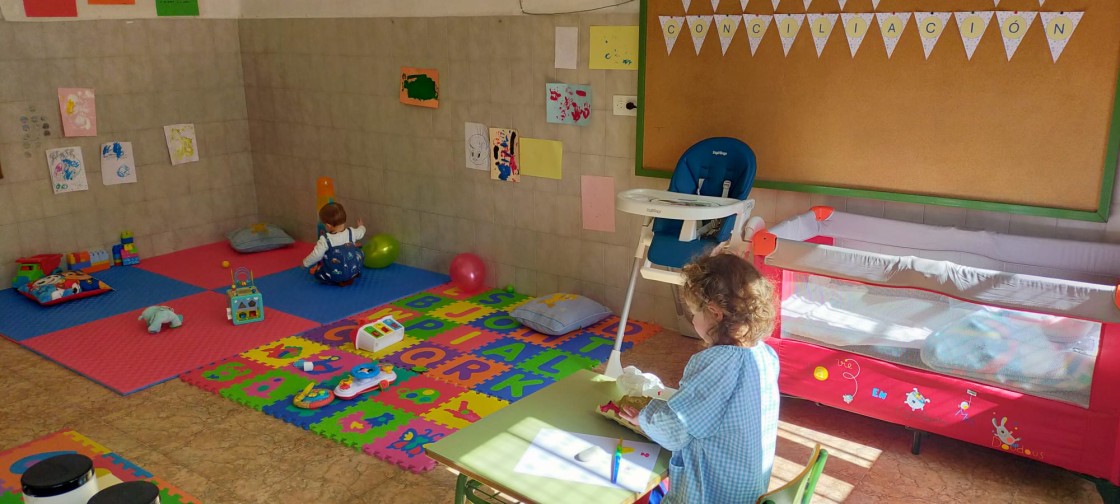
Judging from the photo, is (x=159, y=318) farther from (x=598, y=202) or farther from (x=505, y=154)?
(x=598, y=202)

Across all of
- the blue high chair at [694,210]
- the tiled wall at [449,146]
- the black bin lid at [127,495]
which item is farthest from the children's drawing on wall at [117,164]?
the black bin lid at [127,495]

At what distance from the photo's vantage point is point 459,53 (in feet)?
16.8

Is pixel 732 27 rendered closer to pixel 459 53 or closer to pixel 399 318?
pixel 459 53

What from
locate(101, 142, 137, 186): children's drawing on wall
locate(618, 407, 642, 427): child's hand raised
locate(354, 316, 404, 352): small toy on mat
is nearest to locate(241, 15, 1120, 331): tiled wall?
locate(101, 142, 137, 186): children's drawing on wall

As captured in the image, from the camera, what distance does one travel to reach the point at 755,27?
392 centimetres

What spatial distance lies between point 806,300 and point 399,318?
2.38 meters

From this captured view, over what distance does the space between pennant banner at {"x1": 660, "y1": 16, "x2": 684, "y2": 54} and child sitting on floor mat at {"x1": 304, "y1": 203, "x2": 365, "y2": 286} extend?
2327mm

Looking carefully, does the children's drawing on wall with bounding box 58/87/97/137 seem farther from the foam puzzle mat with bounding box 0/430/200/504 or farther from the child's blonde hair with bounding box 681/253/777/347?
the child's blonde hair with bounding box 681/253/777/347

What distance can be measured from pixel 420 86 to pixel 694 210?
95.7 inches

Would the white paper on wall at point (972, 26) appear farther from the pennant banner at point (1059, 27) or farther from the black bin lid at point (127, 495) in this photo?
the black bin lid at point (127, 495)

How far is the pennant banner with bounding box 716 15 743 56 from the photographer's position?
3.98 m

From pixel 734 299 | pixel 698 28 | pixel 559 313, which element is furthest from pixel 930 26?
pixel 559 313

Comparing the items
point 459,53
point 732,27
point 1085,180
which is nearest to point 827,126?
point 732,27

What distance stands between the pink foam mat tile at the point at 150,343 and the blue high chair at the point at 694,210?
6.57 ft
